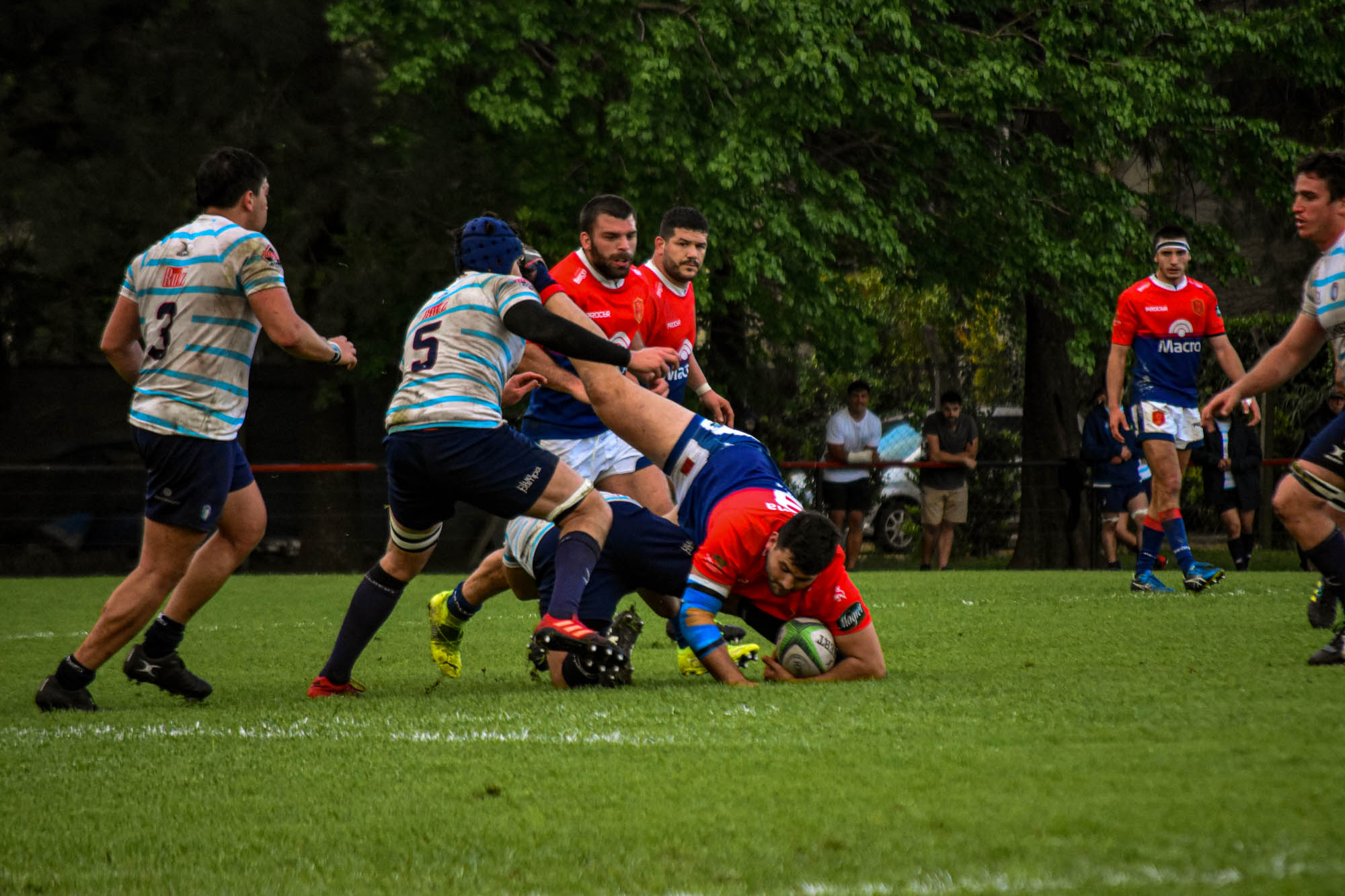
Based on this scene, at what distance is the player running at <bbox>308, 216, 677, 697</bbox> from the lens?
5777mm

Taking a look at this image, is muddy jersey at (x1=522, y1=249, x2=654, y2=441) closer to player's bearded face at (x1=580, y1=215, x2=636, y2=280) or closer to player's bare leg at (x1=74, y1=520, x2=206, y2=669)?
player's bearded face at (x1=580, y1=215, x2=636, y2=280)

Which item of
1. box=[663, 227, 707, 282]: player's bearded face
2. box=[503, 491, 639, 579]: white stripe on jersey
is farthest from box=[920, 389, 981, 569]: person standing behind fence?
box=[503, 491, 639, 579]: white stripe on jersey

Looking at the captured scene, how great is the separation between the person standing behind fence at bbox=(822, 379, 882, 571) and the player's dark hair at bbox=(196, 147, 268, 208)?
12119 mm

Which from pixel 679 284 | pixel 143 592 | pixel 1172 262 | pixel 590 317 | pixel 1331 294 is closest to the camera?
pixel 143 592

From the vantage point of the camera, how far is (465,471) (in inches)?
227

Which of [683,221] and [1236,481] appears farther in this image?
[1236,481]

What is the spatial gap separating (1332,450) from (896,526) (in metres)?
14.7

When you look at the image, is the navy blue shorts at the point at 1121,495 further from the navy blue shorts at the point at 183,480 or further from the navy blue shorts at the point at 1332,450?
the navy blue shorts at the point at 183,480

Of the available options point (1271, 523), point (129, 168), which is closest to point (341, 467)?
point (129, 168)

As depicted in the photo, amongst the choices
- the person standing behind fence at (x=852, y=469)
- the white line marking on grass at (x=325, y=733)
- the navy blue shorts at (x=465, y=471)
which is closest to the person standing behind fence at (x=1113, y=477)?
the person standing behind fence at (x=852, y=469)

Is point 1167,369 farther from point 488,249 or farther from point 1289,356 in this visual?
point 488,249

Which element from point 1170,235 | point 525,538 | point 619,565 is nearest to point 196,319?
point 525,538

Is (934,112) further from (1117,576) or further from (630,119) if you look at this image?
(1117,576)

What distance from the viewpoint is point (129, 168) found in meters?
17.7
